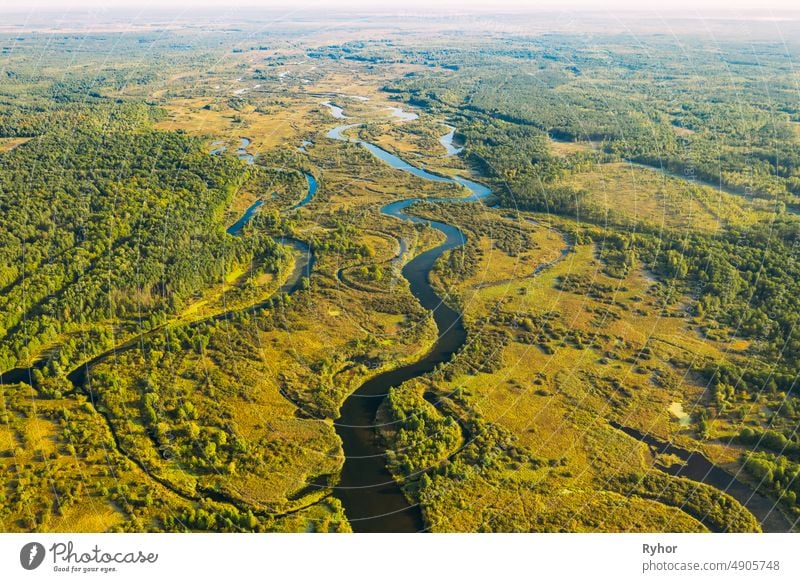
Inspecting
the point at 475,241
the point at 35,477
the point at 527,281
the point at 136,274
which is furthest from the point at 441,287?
the point at 35,477

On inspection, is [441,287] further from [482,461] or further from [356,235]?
[482,461]
